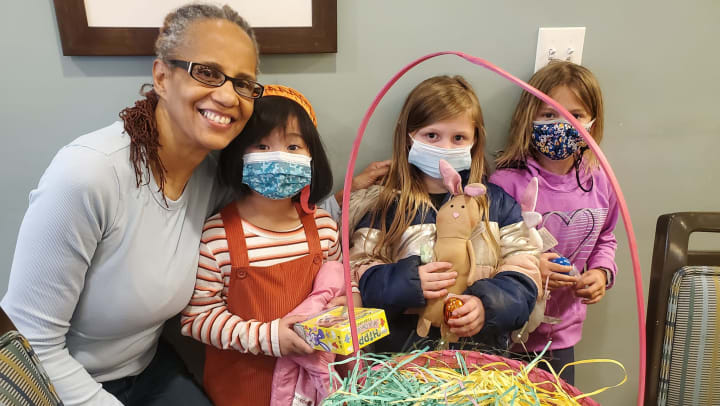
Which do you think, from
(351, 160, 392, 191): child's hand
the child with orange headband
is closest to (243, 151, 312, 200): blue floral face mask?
the child with orange headband

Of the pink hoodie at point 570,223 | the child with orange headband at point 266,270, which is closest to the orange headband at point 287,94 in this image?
the child with orange headband at point 266,270

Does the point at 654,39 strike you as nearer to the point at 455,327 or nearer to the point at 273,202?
the point at 455,327

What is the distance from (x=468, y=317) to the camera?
85cm

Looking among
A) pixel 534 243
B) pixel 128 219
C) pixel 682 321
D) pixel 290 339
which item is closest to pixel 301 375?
pixel 290 339

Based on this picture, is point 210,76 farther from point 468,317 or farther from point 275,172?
point 468,317

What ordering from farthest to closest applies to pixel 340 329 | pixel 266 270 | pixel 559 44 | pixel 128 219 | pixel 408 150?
pixel 559 44 < pixel 408 150 < pixel 266 270 < pixel 128 219 < pixel 340 329

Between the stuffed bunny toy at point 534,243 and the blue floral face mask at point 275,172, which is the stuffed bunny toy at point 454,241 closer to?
the stuffed bunny toy at point 534,243

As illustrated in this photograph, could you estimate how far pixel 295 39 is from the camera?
104cm

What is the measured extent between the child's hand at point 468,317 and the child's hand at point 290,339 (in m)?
0.31

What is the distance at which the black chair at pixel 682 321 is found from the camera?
0.74m

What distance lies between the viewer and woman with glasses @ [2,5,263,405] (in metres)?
0.75

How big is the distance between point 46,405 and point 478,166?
37.1 inches

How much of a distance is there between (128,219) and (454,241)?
26.4 inches

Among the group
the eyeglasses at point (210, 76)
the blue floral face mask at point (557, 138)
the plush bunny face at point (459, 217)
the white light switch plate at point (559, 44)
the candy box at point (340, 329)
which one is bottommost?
the candy box at point (340, 329)
